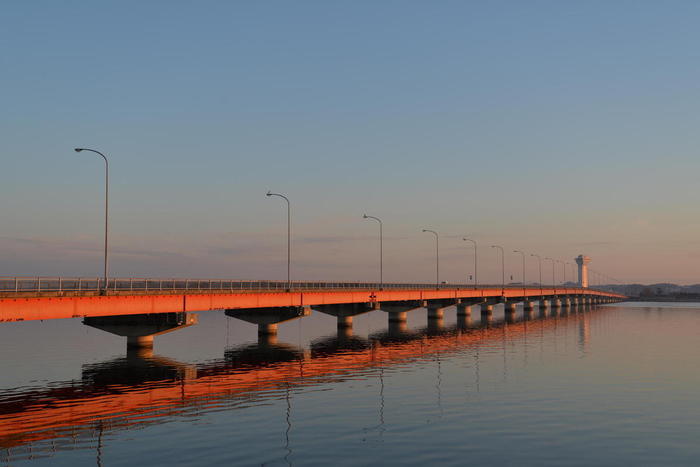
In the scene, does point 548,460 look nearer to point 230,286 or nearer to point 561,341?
point 230,286

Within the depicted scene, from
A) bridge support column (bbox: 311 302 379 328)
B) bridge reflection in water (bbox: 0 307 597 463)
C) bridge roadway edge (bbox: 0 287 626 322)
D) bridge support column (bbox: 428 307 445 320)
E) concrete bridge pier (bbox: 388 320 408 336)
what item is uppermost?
bridge roadway edge (bbox: 0 287 626 322)

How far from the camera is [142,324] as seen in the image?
70125 mm

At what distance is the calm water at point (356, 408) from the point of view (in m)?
26.4

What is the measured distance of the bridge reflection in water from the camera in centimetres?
3192

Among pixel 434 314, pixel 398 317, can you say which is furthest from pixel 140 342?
pixel 434 314

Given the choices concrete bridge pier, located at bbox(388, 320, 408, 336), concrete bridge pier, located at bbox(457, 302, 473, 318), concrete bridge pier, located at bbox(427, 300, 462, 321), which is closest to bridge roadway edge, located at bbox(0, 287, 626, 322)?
concrete bridge pier, located at bbox(388, 320, 408, 336)

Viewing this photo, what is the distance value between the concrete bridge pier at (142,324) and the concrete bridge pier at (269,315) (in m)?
19.9

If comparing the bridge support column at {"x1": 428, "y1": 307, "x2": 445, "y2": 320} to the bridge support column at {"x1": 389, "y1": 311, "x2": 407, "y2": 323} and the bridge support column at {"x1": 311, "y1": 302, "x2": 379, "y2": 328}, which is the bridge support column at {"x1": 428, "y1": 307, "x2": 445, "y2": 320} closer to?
the bridge support column at {"x1": 389, "y1": 311, "x2": 407, "y2": 323}

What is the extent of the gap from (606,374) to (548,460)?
2849cm

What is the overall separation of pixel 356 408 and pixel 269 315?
57673mm

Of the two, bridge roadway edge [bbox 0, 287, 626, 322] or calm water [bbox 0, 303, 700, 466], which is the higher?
bridge roadway edge [bbox 0, 287, 626, 322]

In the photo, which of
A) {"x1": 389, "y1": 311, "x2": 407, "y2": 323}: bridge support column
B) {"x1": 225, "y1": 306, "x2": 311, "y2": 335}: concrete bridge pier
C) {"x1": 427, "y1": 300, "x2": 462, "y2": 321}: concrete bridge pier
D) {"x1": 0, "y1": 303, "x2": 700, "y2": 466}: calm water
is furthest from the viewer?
{"x1": 427, "y1": 300, "x2": 462, "y2": 321}: concrete bridge pier

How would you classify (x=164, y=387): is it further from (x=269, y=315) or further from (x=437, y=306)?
(x=437, y=306)

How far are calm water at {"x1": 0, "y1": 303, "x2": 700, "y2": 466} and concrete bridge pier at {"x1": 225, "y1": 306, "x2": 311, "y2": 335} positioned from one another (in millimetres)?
16908
